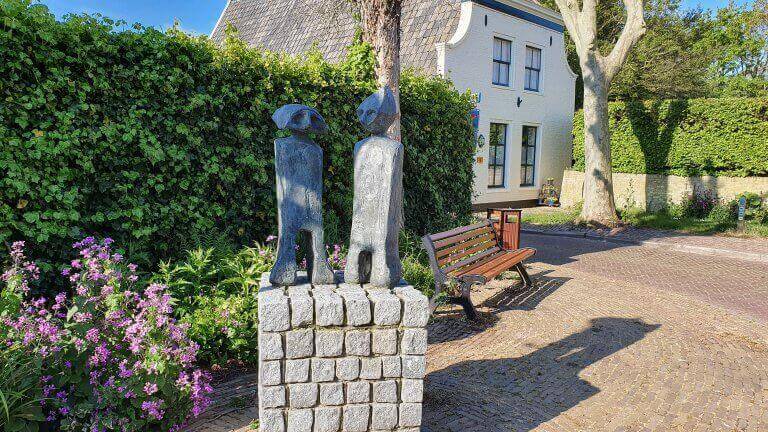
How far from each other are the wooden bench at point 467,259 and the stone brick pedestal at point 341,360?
2510 mm

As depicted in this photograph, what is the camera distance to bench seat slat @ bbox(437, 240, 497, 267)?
20.0 ft

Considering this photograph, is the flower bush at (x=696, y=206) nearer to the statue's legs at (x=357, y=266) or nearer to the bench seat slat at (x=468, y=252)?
the bench seat slat at (x=468, y=252)

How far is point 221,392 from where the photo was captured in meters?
3.98

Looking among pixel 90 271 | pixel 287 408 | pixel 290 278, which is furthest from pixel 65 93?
pixel 287 408

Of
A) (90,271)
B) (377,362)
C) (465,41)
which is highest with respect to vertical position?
(465,41)

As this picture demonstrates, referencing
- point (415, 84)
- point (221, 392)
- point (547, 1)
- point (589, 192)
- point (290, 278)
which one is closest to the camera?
point (290, 278)

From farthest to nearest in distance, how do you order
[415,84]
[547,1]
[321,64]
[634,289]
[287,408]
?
1. [547,1]
2. [415,84]
3. [634,289]
4. [321,64]
5. [287,408]

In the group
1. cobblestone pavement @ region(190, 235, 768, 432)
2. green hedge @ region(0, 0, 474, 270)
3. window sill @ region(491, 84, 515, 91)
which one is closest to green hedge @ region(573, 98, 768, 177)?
window sill @ region(491, 84, 515, 91)

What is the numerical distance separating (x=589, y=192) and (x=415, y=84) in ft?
25.3

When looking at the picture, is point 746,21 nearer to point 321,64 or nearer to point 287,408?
point 321,64

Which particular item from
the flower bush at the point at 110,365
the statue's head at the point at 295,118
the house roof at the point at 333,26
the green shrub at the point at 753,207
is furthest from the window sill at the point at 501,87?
the flower bush at the point at 110,365

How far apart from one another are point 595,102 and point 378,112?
38.8 feet

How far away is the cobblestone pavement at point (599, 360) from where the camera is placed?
3713mm

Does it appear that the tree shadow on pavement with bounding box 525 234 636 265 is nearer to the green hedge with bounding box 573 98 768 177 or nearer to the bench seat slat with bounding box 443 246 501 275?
the bench seat slat with bounding box 443 246 501 275
